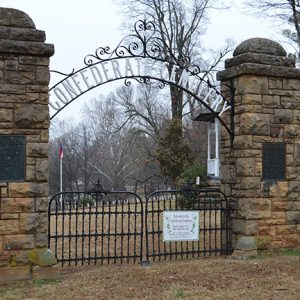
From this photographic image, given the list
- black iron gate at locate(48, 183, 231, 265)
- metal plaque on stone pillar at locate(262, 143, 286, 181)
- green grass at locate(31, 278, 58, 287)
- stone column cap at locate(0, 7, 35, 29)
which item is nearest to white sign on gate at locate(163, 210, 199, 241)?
black iron gate at locate(48, 183, 231, 265)

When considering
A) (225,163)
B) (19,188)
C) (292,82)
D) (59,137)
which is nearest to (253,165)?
(225,163)

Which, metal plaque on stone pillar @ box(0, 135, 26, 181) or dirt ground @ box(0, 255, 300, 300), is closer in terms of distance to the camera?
dirt ground @ box(0, 255, 300, 300)

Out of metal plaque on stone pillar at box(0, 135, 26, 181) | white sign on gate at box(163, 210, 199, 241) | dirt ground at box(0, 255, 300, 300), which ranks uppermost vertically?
metal plaque on stone pillar at box(0, 135, 26, 181)

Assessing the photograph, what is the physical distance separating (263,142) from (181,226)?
2.04 m

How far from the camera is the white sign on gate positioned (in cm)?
841

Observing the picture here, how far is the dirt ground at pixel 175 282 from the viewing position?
20.0 ft

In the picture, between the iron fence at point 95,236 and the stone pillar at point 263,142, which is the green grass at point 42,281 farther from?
the stone pillar at point 263,142

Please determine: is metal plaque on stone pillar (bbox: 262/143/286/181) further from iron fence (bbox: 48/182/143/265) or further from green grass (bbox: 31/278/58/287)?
green grass (bbox: 31/278/58/287)

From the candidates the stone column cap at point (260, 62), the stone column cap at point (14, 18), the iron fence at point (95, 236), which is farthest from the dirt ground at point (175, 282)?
the stone column cap at point (14, 18)

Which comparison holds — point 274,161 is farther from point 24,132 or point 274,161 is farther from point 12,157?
point 12,157

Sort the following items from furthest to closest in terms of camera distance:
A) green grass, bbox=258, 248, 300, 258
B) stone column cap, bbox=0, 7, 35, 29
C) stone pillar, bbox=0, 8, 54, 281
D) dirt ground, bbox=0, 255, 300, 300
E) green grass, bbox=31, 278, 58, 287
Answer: green grass, bbox=258, 248, 300, 258 → stone column cap, bbox=0, 7, 35, 29 → stone pillar, bbox=0, 8, 54, 281 → green grass, bbox=31, 278, 58, 287 → dirt ground, bbox=0, 255, 300, 300

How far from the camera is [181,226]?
8539 mm

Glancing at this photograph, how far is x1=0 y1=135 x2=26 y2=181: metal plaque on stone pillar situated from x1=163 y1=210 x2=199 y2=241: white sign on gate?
2548mm

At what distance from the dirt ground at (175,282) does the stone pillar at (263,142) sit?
0.74m
